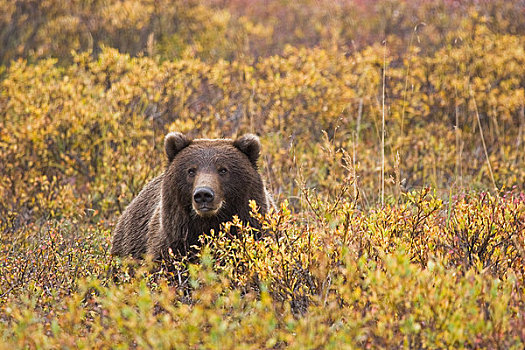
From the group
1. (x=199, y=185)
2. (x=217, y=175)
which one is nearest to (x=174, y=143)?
(x=217, y=175)

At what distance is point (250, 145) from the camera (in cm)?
500

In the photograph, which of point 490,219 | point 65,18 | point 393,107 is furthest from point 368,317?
point 65,18

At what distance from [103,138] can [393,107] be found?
3.74 metres

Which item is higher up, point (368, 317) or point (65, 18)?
point (65, 18)

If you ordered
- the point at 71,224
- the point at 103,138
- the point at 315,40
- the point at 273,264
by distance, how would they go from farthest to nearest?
the point at 315,40 < the point at 103,138 < the point at 71,224 < the point at 273,264

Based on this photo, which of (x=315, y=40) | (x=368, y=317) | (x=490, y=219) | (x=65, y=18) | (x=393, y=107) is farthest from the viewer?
(x=315, y=40)

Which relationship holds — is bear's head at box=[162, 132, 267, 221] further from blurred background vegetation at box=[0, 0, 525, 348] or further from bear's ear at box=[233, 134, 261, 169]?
blurred background vegetation at box=[0, 0, 525, 348]

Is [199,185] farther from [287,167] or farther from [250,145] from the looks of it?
[287,167]

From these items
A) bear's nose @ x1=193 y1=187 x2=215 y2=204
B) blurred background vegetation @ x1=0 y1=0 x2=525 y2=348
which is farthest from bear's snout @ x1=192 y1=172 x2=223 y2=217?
blurred background vegetation @ x1=0 y1=0 x2=525 y2=348

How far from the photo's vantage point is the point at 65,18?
11.7m

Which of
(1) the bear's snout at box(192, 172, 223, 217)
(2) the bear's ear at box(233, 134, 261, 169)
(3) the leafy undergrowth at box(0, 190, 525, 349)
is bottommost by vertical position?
(3) the leafy undergrowth at box(0, 190, 525, 349)

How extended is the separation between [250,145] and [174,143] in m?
0.53

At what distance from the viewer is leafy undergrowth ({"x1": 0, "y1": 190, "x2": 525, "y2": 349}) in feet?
9.68

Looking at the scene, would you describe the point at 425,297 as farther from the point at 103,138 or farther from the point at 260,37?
the point at 260,37
